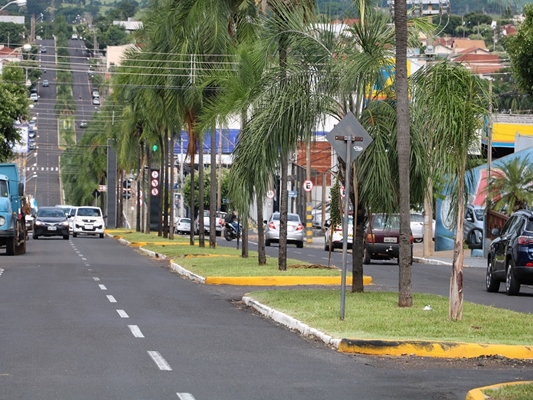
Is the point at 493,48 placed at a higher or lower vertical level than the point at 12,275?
higher

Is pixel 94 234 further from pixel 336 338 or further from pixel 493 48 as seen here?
pixel 493 48

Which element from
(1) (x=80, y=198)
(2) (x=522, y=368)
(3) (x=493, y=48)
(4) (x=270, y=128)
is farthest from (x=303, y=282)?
(3) (x=493, y=48)

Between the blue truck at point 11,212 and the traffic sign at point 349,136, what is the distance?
23655 mm

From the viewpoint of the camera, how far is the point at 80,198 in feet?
443

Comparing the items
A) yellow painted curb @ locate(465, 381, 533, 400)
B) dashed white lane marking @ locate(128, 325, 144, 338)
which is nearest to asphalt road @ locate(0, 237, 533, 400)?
dashed white lane marking @ locate(128, 325, 144, 338)

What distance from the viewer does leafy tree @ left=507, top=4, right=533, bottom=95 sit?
29.1 meters

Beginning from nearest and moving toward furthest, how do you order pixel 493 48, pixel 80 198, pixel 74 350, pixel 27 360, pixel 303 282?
pixel 27 360 < pixel 74 350 < pixel 303 282 < pixel 80 198 < pixel 493 48

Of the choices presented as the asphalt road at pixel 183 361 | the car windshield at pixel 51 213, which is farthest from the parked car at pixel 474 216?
the asphalt road at pixel 183 361

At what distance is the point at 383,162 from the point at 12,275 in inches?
483

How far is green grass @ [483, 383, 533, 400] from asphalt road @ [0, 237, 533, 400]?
50 cm

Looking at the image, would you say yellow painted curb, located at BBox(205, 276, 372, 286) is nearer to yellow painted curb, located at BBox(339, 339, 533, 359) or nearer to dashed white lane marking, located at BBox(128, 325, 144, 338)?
dashed white lane marking, located at BBox(128, 325, 144, 338)

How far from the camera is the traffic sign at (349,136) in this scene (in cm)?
1706

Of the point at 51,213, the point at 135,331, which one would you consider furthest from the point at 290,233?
the point at 135,331

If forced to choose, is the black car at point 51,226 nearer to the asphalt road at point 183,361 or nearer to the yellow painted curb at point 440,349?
the asphalt road at point 183,361
